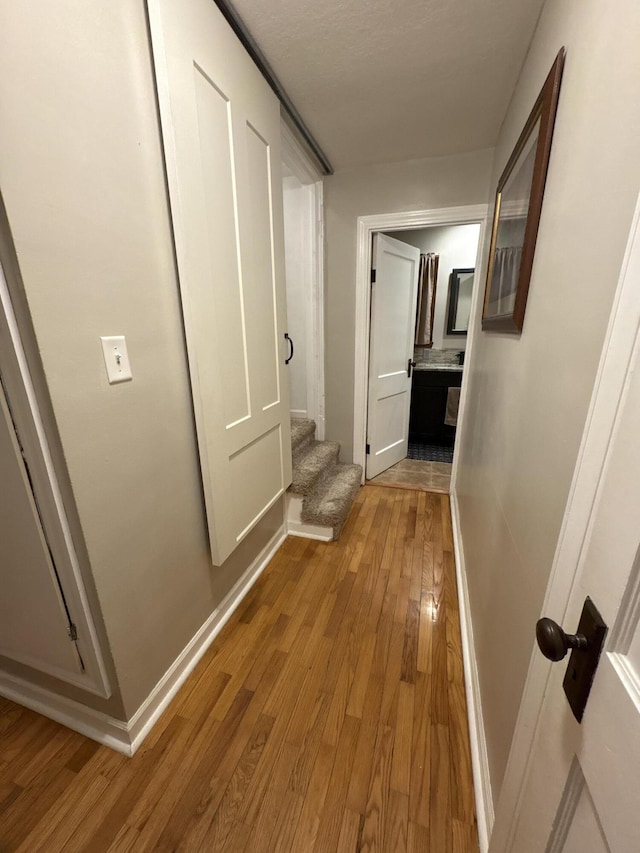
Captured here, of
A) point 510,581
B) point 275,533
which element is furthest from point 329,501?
point 510,581

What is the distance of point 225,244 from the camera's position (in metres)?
1.24

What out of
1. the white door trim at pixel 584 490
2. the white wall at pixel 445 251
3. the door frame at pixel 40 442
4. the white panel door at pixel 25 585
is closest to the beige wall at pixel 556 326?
the white door trim at pixel 584 490

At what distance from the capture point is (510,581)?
0.95m

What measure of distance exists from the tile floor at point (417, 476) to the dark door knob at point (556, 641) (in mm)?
2411

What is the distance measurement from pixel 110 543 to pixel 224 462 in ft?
1.59

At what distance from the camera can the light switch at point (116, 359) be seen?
0.88 m

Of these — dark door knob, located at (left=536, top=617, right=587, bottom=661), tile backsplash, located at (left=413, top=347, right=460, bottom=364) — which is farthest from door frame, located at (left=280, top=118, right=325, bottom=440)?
dark door knob, located at (left=536, top=617, right=587, bottom=661)

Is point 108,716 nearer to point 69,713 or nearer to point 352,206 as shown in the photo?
point 69,713

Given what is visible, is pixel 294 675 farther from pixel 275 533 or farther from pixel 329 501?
pixel 329 501

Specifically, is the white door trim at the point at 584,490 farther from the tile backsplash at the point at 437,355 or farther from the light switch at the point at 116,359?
the tile backsplash at the point at 437,355

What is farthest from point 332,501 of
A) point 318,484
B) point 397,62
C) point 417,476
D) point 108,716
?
point 397,62

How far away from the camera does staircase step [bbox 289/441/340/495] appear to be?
2.18 meters

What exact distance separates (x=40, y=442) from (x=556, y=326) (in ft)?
4.12

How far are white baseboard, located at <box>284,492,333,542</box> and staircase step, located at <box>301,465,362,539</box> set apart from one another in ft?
0.11
